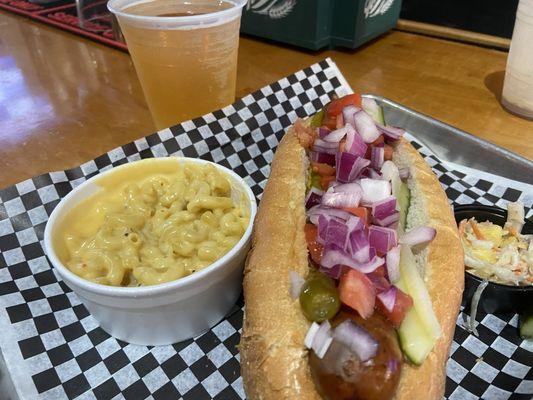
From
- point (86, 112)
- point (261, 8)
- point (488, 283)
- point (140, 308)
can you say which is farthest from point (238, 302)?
point (261, 8)

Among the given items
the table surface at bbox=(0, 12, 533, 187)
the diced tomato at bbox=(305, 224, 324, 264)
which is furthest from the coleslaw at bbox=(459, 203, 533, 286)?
the table surface at bbox=(0, 12, 533, 187)

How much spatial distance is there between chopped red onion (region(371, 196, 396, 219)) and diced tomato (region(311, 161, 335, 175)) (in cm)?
28

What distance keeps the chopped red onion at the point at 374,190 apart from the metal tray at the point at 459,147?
2.83ft

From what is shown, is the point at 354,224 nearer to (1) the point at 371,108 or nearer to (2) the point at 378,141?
(2) the point at 378,141

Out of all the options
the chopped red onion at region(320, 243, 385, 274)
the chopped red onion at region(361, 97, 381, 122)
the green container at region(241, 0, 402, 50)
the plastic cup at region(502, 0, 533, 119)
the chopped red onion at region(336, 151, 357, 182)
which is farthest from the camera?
the green container at region(241, 0, 402, 50)

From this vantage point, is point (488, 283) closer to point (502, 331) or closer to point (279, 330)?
point (502, 331)

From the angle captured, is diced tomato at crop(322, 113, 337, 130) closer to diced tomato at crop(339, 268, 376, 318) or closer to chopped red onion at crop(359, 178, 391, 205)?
chopped red onion at crop(359, 178, 391, 205)

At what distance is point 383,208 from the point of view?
1.45m

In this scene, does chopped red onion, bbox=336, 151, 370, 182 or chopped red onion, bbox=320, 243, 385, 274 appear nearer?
chopped red onion, bbox=320, 243, 385, 274

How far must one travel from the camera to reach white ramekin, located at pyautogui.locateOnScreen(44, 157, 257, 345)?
4.53 ft

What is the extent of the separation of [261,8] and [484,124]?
1.67 metres

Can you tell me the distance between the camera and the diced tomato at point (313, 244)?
138cm

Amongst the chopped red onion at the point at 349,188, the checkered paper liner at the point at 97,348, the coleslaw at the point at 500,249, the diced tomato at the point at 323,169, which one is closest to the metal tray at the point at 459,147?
the checkered paper liner at the point at 97,348

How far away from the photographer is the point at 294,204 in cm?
163
